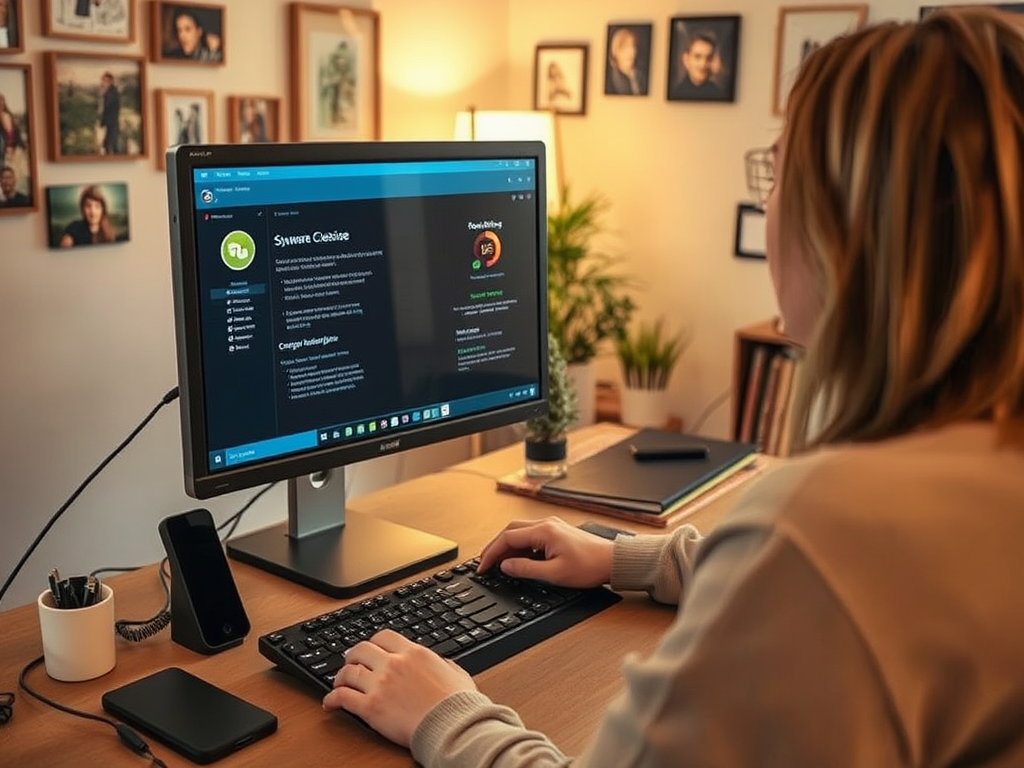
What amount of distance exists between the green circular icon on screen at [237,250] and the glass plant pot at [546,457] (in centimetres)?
64

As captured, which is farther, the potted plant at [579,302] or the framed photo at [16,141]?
the potted plant at [579,302]

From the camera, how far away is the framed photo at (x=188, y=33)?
9.04 ft

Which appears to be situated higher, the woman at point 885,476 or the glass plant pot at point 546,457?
the woman at point 885,476

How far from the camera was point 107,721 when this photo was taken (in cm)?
115

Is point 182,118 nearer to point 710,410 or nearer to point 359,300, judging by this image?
point 359,300

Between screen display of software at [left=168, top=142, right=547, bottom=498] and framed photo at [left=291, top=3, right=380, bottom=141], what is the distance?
1.59m

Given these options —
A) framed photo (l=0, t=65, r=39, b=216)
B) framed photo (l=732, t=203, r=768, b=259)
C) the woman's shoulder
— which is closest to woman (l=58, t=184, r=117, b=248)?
framed photo (l=0, t=65, r=39, b=216)

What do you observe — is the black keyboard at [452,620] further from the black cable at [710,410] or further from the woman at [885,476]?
the black cable at [710,410]

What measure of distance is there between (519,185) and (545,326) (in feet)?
0.68

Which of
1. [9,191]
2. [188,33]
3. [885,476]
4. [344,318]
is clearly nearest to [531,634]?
[344,318]

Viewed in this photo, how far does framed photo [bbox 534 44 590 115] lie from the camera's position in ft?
12.6

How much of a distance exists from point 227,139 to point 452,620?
1.95 metres

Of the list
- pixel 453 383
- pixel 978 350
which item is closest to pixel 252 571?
pixel 453 383

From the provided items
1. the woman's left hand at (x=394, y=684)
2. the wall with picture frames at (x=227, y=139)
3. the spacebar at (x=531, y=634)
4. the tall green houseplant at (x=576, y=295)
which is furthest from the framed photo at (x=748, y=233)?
the woman's left hand at (x=394, y=684)
